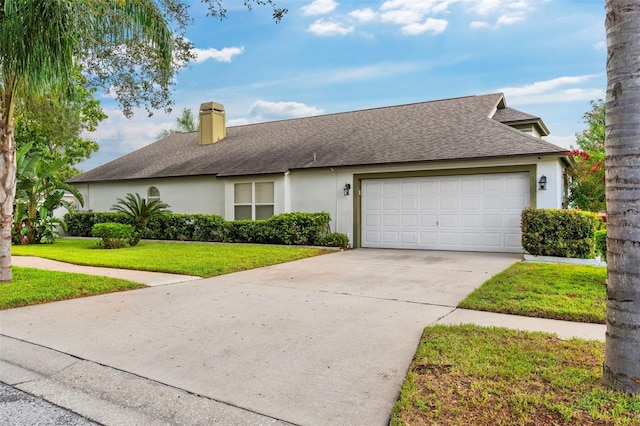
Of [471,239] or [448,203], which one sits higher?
[448,203]

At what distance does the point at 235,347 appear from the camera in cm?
425

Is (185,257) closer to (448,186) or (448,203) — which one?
(448,203)

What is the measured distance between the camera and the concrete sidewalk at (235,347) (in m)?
3.03

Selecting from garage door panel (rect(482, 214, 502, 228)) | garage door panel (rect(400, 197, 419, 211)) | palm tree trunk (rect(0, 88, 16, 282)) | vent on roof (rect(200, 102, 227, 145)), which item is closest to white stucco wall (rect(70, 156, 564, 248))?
garage door panel (rect(400, 197, 419, 211))

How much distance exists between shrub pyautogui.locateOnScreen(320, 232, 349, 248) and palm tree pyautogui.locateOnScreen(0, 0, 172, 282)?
787 centimetres

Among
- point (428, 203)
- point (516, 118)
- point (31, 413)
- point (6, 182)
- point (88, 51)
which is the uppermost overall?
point (516, 118)

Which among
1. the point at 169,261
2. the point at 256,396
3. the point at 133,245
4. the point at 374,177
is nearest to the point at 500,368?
the point at 256,396

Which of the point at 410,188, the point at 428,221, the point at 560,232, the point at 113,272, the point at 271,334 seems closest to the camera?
the point at 271,334

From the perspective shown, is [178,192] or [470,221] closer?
[470,221]

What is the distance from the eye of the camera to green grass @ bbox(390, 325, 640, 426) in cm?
268

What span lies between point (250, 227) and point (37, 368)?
11.0 metres

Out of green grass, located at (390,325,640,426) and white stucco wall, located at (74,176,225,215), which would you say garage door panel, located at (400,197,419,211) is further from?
green grass, located at (390,325,640,426)

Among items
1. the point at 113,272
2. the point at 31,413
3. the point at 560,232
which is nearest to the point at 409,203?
the point at 560,232

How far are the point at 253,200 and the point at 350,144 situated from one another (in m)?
4.26
